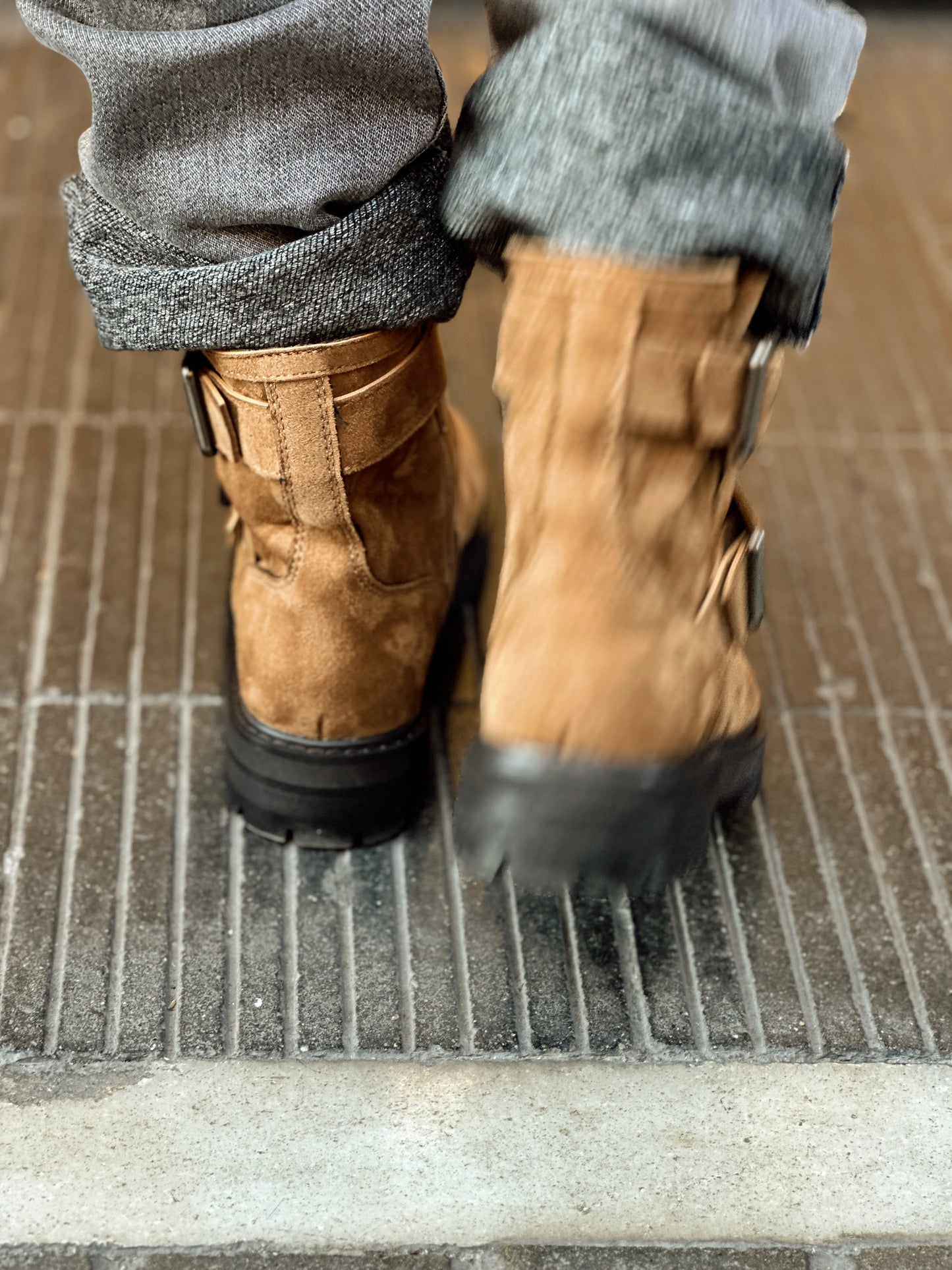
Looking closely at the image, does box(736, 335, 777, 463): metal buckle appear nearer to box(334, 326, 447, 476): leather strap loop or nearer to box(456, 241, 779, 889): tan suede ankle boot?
box(456, 241, 779, 889): tan suede ankle boot

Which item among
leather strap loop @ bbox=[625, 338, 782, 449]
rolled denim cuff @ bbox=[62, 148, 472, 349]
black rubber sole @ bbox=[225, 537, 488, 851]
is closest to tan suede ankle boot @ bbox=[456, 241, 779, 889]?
leather strap loop @ bbox=[625, 338, 782, 449]

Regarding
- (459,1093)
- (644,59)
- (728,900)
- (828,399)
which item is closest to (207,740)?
(459,1093)

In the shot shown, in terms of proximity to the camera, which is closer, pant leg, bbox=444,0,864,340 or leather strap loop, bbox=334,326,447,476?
pant leg, bbox=444,0,864,340

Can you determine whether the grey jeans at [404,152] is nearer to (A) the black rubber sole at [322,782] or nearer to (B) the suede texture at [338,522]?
(B) the suede texture at [338,522]

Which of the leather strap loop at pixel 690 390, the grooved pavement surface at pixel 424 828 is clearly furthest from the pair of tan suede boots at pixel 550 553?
the grooved pavement surface at pixel 424 828

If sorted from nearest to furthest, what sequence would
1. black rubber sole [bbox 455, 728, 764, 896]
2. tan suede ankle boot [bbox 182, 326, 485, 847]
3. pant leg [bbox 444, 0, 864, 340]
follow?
pant leg [bbox 444, 0, 864, 340]
black rubber sole [bbox 455, 728, 764, 896]
tan suede ankle boot [bbox 182, 326, 485, 847]

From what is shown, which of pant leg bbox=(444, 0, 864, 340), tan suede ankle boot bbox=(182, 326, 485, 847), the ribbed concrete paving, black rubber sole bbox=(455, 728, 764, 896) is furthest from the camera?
the ribbed concrete paving

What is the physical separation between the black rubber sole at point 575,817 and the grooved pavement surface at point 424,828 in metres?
0.26

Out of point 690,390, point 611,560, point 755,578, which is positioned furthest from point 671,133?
point 755,578

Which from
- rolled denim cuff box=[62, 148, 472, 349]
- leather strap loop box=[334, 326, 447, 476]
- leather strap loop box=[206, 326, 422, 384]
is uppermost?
rolled denim cuff box=[62, 148, 472, 349]

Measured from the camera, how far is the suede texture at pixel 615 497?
878mm

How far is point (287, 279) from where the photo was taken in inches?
39.0

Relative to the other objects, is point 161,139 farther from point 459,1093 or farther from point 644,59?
point 459,1093

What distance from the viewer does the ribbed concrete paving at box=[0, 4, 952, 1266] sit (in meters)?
1.21
